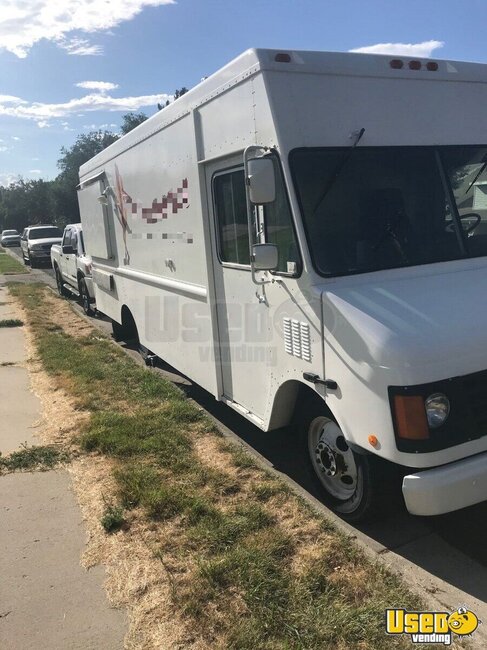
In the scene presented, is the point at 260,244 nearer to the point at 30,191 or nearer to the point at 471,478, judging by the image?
the point at 471,478

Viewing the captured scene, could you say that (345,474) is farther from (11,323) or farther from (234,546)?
(11,323)

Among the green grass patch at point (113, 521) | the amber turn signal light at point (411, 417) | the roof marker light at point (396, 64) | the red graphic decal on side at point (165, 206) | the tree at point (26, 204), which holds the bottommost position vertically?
the green grass patch at point (113, 521)

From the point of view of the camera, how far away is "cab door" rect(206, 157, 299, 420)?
3582mm

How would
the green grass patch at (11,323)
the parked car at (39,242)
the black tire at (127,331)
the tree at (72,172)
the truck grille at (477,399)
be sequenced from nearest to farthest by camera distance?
1. the truck grille at (477,399)
2. the black tire at (127,331)
3. the green grass patch at (11,323)
4. the parked car at (39,242)
5. the tree at (72,172)

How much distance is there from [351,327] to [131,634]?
190 cm

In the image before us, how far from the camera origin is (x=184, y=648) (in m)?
2.57

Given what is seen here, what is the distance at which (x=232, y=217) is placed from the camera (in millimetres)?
4258

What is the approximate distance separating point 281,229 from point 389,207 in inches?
27.5

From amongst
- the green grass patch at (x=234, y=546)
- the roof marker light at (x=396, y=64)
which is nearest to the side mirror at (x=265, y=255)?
the roof marker light at (x=396, y=64)

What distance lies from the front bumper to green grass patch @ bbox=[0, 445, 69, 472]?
306 centimetres

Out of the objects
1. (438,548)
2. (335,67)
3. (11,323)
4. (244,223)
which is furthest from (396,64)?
(11,323)

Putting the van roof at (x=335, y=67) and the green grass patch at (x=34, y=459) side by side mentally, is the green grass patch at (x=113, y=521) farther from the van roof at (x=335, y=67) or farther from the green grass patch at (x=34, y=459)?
the van roof at (x=335, y=67)

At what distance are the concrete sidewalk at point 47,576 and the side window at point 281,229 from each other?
2156mm

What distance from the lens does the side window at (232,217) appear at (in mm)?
4078
